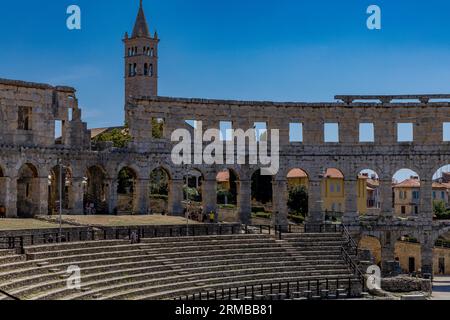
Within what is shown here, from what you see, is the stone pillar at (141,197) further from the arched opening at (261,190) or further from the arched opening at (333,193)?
the arched opening at (333,193)

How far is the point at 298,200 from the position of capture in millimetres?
69438

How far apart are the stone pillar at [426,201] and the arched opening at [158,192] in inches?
714

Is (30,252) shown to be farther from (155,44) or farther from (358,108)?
(155,44)

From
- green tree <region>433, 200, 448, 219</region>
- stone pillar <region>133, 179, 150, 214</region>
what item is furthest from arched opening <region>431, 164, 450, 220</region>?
stone pillar <region>133, 179, 150, 214</region>

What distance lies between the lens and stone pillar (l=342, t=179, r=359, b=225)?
46250 millimetres

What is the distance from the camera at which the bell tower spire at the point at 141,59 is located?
9231cm

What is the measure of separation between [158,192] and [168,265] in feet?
111

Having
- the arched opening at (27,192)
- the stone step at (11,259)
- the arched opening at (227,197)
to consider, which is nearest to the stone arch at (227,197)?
the arched opening at (227,197)

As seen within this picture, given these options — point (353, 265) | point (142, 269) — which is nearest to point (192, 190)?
point (353, 265)

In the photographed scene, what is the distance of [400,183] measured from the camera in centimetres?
8856

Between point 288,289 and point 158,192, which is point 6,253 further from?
point 158,192

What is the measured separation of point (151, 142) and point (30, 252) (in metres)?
18.3
